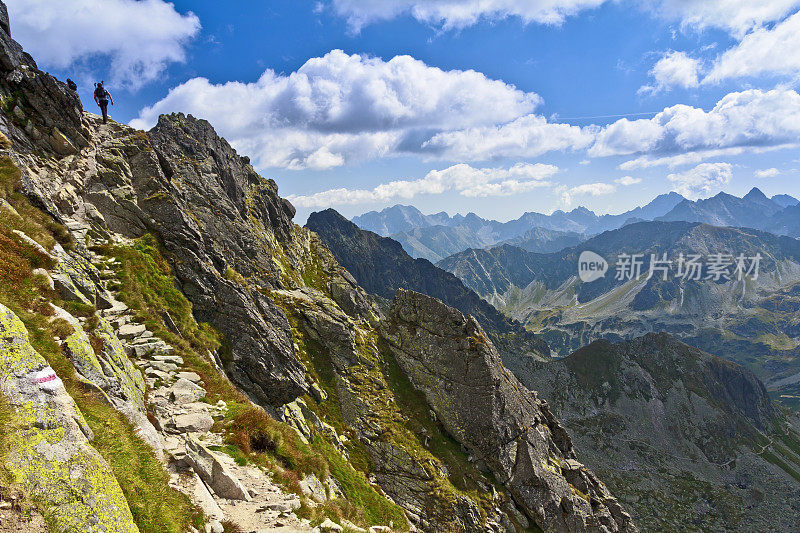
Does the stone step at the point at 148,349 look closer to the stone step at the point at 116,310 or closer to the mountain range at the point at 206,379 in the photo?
the mountain range at the point at 206,379

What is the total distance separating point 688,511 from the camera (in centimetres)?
10581

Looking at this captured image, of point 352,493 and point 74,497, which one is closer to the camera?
point 74,497

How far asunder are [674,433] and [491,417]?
16787 centimetres

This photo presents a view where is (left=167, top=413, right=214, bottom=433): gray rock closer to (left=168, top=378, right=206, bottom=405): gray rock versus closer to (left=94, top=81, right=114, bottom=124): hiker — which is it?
(left=168, top=378, right=206, bottom=405): gray rock

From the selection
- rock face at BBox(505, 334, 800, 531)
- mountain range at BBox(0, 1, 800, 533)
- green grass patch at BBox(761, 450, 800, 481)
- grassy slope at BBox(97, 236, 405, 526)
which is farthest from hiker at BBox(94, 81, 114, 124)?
green grass patch at BBox(761, 450, 800, 481)

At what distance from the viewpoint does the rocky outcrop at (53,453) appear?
725cm

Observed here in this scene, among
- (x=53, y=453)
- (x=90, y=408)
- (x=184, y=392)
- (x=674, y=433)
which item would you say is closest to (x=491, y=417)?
(x=184, y=392)

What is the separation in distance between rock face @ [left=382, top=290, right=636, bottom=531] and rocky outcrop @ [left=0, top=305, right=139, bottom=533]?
3485 centimetres

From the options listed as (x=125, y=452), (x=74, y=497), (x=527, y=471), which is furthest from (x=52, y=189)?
(x=527, y=471)

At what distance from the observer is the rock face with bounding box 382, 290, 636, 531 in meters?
36.8

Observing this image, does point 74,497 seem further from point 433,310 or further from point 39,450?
point 433,310

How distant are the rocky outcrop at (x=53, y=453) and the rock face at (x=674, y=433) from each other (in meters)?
128

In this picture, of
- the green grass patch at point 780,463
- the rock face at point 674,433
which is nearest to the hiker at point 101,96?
the rock face at point 674,433

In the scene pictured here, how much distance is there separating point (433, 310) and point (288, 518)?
1421 inches
